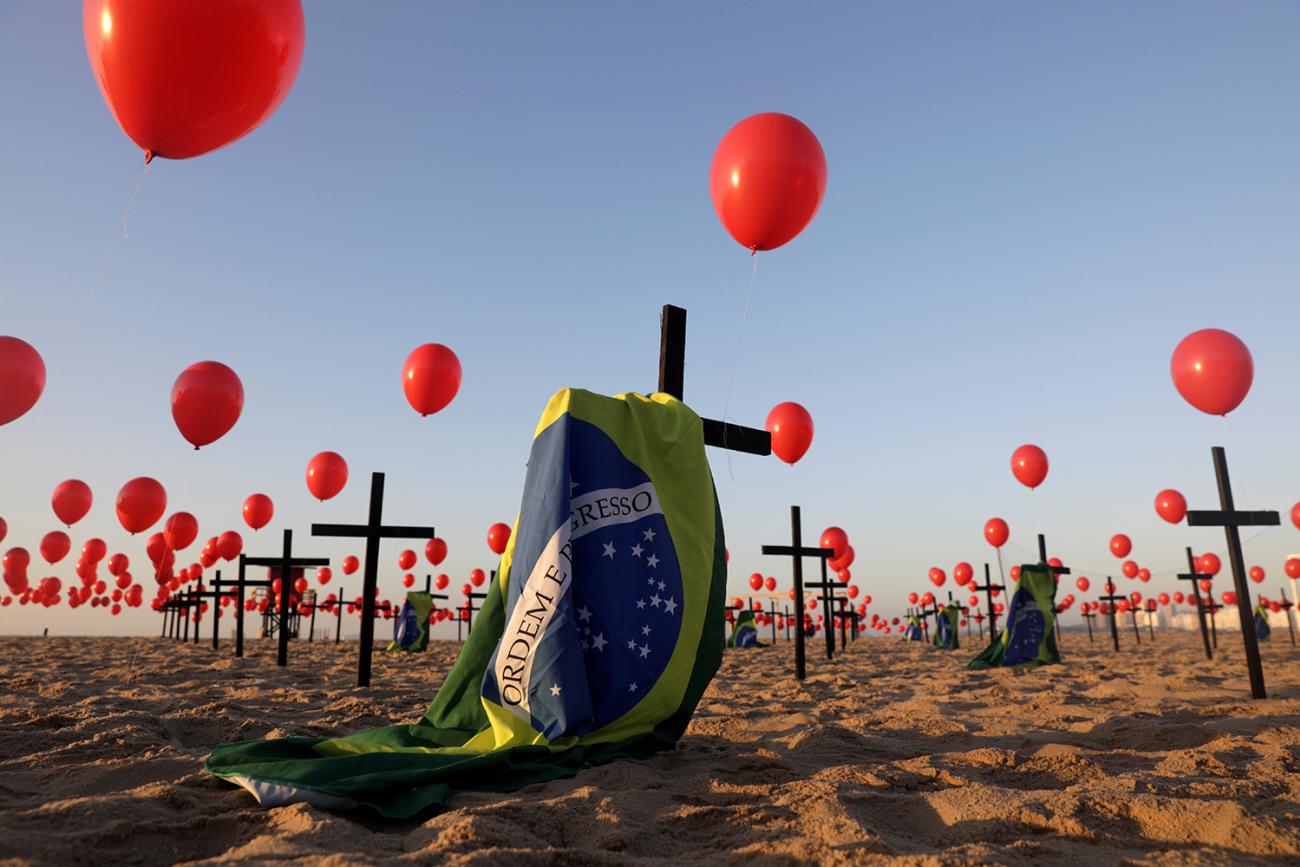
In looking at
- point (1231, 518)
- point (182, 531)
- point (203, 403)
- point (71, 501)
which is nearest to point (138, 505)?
point (71, 501)

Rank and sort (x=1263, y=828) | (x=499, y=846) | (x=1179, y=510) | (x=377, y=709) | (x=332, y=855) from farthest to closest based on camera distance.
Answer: (x=1179, y=510)
(x=377, y=709)
(x=1263, y=828)
(x=499, y=846)
(x=332, y=855)

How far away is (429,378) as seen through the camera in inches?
329

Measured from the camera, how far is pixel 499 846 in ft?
6.36

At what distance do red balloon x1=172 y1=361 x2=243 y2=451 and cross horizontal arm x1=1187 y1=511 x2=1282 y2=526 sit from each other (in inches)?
367

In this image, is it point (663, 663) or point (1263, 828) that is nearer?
point (1263, 828)

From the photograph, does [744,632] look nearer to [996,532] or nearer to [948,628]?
[948,628]

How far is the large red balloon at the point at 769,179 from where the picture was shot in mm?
5242

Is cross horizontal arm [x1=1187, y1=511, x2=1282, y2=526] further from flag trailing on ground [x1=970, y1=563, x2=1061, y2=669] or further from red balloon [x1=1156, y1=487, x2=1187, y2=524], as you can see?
red balloon [x1=1156, y1=487, x2=1187, y2=524]

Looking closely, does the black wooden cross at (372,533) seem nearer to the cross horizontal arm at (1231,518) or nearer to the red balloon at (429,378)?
the red balloon at (429,378)

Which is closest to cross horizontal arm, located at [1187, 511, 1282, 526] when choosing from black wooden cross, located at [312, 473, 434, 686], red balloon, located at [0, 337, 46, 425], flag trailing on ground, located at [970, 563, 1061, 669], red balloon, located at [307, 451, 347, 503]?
flag trailing on ground, located at [970, 563, 1061, 669]

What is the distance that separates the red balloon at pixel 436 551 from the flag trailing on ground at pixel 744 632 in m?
9.28

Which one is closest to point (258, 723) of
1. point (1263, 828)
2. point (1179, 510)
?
point (1263, 828)

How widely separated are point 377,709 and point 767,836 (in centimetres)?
381

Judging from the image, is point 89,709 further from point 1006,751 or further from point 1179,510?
point 1179,510
